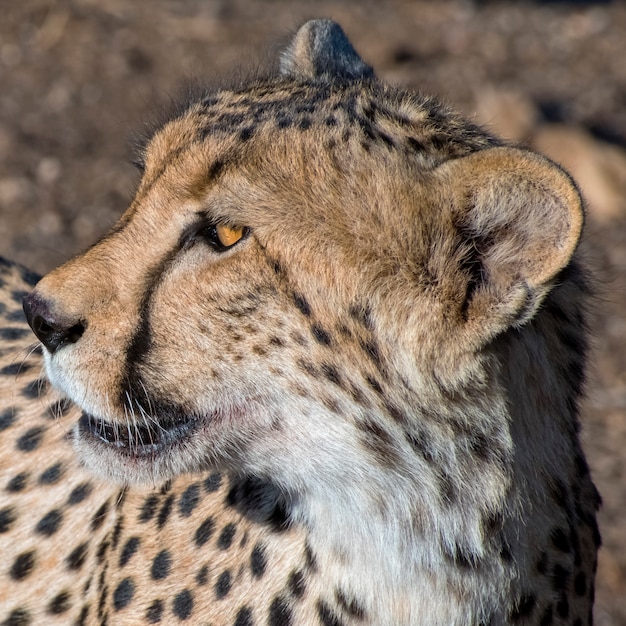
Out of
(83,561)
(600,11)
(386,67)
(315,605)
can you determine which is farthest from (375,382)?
(600,11)

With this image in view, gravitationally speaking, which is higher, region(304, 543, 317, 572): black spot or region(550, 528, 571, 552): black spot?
region(304, 543, 317, 572): black spot

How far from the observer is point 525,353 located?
1802 mm

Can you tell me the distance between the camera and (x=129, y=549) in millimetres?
2131

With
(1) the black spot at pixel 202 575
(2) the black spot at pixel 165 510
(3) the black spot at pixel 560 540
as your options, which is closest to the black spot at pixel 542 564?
(3) the black spot at pixel 560 540

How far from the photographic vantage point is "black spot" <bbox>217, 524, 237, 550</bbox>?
202 centimetres

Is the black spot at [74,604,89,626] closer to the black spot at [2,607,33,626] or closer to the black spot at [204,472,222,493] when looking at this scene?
the black spot at [2,607,33,626]

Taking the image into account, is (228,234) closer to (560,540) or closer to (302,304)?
(302,304)

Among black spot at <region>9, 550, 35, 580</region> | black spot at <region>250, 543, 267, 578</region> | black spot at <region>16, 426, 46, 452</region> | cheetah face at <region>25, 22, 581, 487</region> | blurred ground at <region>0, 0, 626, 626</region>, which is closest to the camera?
cheetah face at <region>25, 22, 581, 487</region>

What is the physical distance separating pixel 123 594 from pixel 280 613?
34 cm

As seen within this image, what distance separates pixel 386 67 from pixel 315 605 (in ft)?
13.3

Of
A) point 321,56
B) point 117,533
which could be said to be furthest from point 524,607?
point 321,56

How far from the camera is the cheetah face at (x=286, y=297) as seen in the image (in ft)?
5.72

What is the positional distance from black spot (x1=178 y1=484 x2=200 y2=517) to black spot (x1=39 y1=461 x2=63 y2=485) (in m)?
0.33

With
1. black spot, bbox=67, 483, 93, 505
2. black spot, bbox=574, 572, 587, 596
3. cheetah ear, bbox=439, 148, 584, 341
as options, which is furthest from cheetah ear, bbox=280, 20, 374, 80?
black spot, bbox=574, 572, 587, 596
